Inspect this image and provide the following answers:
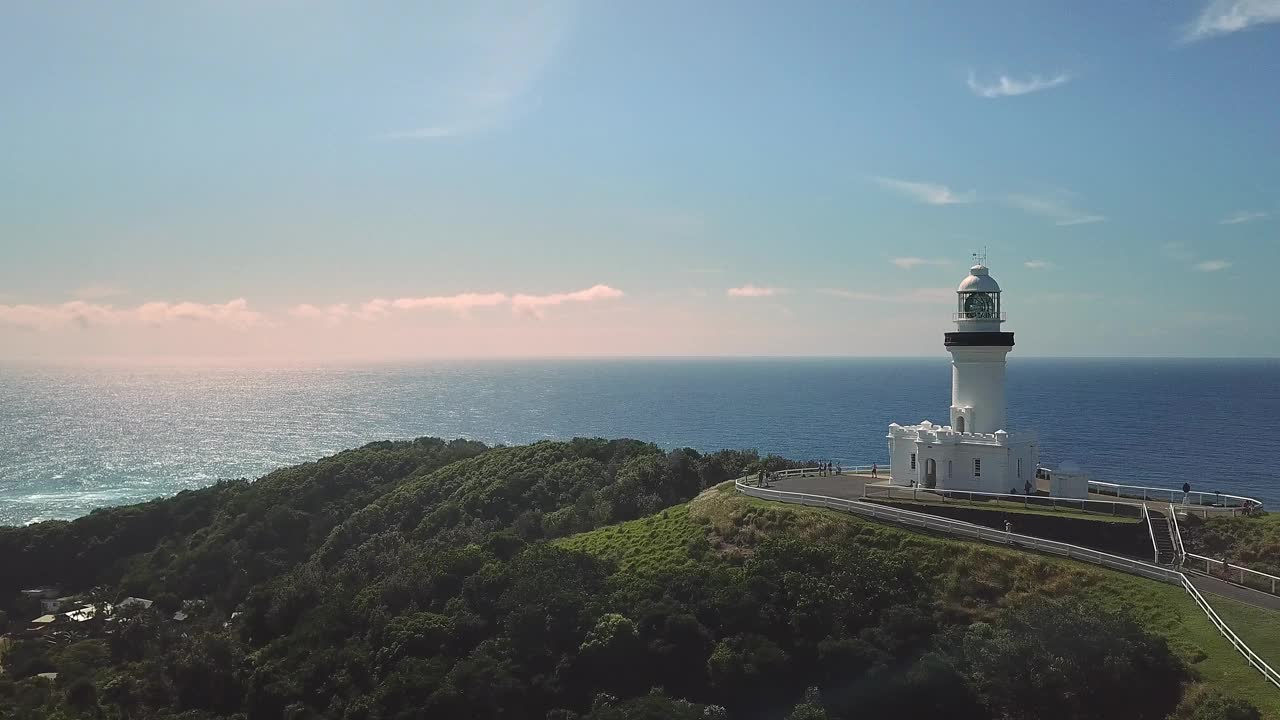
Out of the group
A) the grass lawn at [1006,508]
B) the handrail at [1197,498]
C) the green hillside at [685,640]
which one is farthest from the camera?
the handrail at [1197,498]

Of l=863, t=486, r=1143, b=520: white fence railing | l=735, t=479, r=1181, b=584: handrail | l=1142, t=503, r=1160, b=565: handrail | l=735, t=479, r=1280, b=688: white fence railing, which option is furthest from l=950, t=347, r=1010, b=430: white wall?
l=1142, t=503, r=1160, b=565: handrail

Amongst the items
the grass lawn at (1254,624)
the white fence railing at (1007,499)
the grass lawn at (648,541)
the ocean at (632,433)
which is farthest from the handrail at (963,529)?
the ocean at (632,433)

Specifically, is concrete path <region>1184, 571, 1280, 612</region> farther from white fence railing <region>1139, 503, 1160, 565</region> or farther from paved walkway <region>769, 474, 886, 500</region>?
paved walkway <region>769, 474, 886, 500</region>

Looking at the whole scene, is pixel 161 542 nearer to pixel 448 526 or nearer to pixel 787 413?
pixel 448 526

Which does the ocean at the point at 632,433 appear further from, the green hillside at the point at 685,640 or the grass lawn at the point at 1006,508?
the green hillside at the point at 685,640

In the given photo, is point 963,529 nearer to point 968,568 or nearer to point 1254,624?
point 968,568

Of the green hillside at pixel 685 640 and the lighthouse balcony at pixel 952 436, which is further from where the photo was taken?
the lighthouse balcony at pixel 952 436

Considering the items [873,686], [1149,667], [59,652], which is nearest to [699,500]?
[873,686]

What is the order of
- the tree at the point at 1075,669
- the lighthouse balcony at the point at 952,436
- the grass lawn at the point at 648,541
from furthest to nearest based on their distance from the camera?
the lighthouse balcony at the point at 952,436 → the grass lawn at the point at 648,541 → the tree at the point at 1075,669
